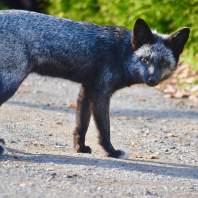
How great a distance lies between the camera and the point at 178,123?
7062 mm

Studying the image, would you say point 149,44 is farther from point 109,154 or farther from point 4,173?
point 4,173

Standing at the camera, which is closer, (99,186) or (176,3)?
(99,186)

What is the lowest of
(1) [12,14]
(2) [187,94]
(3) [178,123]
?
(3) [178,123]

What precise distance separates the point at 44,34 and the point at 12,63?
57 cm

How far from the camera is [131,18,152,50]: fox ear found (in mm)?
5020

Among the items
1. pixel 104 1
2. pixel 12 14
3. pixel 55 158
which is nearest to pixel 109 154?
pixel 55 158

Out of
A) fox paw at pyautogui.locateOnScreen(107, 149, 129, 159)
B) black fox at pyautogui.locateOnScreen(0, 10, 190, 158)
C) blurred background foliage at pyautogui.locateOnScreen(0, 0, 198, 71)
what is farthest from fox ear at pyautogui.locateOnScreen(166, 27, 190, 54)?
blurred background foliage at pyautogui.locateOnScreen(0, 0, 198, 71)

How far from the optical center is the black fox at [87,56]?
4.51 metres

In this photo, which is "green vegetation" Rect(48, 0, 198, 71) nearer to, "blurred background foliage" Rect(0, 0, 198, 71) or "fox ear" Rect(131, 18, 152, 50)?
"blurred background foliage" Rect(0, 0, 198, 71)

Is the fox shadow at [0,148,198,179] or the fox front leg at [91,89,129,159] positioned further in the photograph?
the fox front leg at [91,89,129,159]

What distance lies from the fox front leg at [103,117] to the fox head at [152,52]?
62 centimetres

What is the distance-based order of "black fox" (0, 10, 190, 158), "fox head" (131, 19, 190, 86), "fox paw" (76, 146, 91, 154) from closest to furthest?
"black fox" (0, 10, 190, 158)
"fox head" (131, 19, 190, 86)
"fox paw" (76, 146, 91, 154)

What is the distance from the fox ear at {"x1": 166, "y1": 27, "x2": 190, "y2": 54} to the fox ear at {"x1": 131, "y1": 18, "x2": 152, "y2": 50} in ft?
1.07

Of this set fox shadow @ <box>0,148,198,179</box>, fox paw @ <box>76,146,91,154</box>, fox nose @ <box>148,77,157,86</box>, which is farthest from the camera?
fox paw @ <box>76,146,91,154</box>
